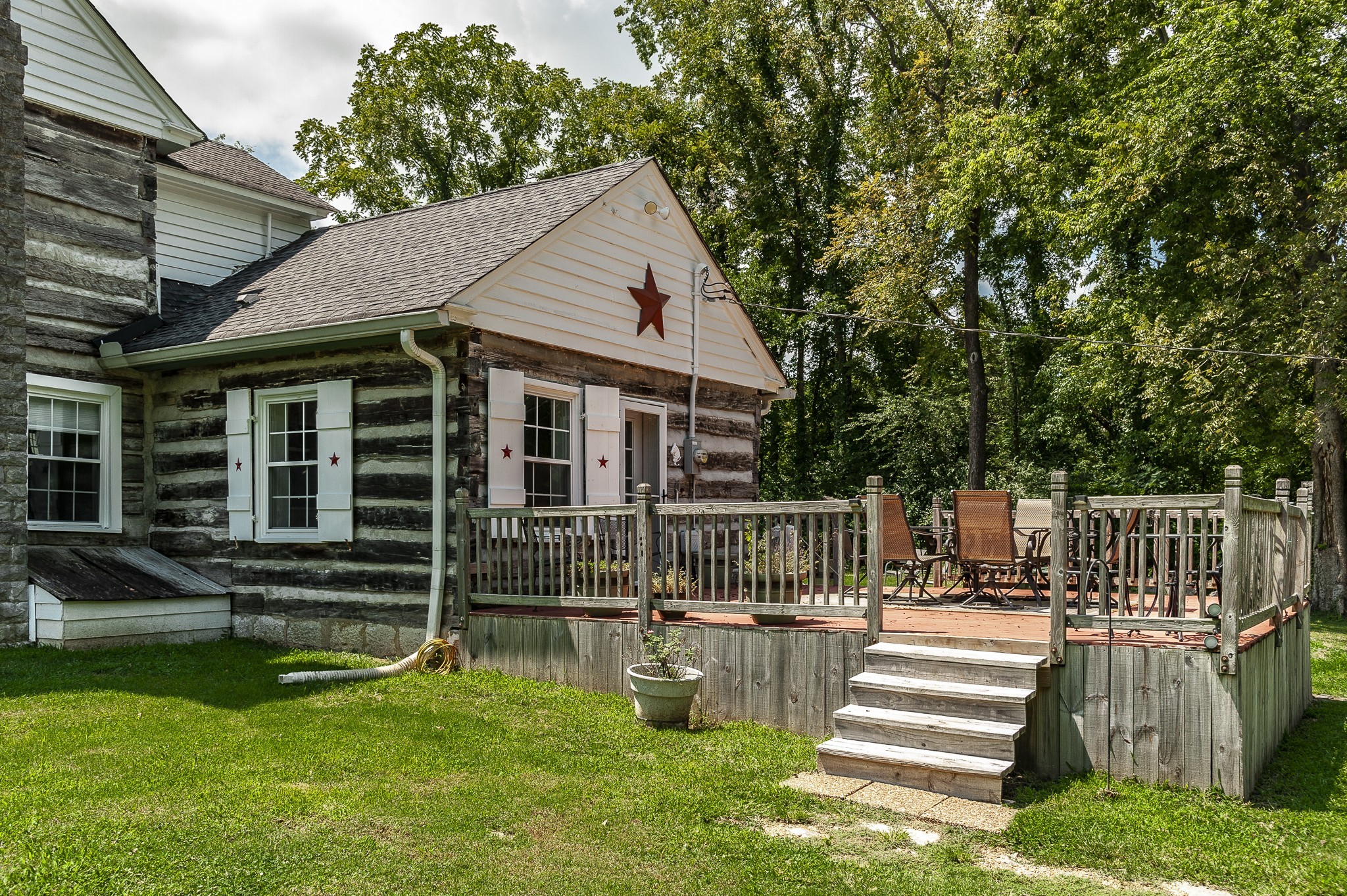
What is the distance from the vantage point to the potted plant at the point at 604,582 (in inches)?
300

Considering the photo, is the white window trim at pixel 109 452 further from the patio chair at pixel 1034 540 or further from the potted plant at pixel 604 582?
the patio chair at pixel 1034 540

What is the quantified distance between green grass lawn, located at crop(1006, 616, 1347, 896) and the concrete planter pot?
2.27m

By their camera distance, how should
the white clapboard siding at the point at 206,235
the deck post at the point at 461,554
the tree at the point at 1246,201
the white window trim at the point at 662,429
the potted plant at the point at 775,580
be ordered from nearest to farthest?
the potted plant at the point at 775,580 < the deck post at the point at 461,554 < the white window trim at the point at 662,429 < the white clapboard siding at the point at 206,235 < the tree at the point at 1246,201

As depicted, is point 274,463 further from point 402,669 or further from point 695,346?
point 695,346

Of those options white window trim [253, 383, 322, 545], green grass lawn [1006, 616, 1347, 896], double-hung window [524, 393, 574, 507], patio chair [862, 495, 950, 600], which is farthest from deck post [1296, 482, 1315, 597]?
white window trim [253, 383, 322, 545]

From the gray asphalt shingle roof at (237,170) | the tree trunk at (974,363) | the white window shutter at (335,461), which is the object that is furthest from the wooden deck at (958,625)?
the tree trunk at (974,363)

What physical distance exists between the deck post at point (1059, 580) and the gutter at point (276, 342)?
4.93 meters

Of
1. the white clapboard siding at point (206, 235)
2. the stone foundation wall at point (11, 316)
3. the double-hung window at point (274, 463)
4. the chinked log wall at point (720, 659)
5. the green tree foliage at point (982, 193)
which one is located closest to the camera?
the chinked log wall at point (720, 659)

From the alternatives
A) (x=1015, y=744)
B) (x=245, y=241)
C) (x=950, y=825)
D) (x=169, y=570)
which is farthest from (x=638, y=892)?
(x=245, y=241)

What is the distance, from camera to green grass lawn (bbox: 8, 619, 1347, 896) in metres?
4.08

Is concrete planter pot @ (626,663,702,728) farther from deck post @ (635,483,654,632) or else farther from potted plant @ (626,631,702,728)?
deck post @ (635,483,654,632)

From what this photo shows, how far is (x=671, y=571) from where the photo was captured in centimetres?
776

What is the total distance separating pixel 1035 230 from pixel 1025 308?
16.5 ft

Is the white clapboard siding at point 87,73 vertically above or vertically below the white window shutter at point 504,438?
above
